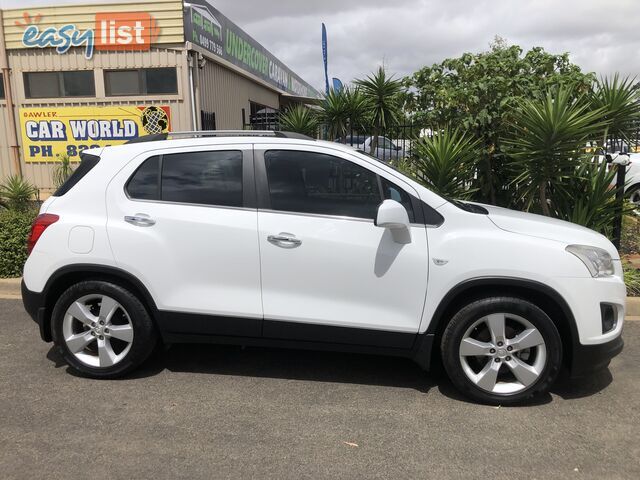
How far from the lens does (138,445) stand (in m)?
3.16

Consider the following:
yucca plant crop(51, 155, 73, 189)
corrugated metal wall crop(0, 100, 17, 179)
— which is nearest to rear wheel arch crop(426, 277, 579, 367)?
yucca plant crop(51, 155, 73, 189)

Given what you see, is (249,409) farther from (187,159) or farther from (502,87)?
(502,87)

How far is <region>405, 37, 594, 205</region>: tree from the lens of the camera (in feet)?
23.1

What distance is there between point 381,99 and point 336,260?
213 inches

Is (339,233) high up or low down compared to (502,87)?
down

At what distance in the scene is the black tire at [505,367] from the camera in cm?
352

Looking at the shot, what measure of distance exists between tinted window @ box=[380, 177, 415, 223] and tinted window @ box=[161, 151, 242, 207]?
1022 mm

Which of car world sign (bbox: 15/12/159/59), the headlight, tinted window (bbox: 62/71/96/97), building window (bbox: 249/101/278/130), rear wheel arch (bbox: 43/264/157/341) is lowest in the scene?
rear wheel arch (bbox: 43/264/157/341)

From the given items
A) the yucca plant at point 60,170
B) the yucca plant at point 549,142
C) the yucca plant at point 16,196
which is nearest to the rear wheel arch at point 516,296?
the yucca plant at point 549,142

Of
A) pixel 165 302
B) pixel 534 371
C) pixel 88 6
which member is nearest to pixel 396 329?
pixel 534 371

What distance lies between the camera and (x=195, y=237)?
148 inches

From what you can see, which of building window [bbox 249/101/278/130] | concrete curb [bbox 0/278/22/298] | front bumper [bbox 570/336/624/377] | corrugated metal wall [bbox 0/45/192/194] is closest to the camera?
front bumper [bbox 570/336/624/377]

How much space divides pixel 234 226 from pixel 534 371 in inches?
88.3

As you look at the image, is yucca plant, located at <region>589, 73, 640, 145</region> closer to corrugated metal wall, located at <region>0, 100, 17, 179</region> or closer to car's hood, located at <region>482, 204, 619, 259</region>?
car's hood, located at <region>482, 204, 619, 259</region>
